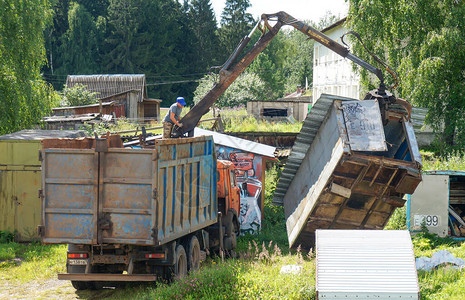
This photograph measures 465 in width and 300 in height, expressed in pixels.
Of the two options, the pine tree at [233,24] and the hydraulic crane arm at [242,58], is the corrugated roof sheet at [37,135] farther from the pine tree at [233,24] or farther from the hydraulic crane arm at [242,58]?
the pine tree at [233,24]

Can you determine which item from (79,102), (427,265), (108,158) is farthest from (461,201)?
(79,102)

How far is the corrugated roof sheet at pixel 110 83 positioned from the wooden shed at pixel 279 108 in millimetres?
11591

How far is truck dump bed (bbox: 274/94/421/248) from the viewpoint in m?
11.0

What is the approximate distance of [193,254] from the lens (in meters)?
10.9

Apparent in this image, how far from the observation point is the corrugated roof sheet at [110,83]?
4522 centimetres

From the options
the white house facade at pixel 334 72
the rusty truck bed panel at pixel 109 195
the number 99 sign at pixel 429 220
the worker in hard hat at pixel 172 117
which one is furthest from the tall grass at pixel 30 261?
the white house facade at pixel 334 72

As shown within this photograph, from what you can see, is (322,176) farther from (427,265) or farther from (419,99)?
(419,99)

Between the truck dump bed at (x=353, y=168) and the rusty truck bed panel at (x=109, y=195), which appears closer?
the rusty truck bed panel at (x=109, y=195)

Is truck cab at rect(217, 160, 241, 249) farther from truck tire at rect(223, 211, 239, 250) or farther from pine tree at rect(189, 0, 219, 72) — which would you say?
pine tree at rect(189, 0, 219, 72)

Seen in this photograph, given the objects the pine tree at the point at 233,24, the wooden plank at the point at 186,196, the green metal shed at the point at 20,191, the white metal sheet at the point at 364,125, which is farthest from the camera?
the pine tree at the point at 233,24

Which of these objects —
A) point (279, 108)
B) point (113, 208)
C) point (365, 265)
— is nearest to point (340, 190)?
point (365, 265)

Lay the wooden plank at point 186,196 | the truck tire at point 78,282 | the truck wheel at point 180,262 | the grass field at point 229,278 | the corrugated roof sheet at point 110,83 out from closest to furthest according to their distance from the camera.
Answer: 1. the grass field at point 229,278
2. the truck tire at point 78,282
3. the truck wheel at point 180,262
4. the wooden plank at point 186,196
5. the corrugated roof sheet at point 110,83

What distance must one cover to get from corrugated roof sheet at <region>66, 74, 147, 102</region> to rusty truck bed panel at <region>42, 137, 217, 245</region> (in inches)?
1428

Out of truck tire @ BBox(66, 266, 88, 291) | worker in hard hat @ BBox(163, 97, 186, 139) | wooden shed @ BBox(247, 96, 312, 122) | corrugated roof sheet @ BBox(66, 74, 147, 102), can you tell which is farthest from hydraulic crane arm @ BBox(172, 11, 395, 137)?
corrugated roof sheet @ BBox(66, 74, 147, 102)
